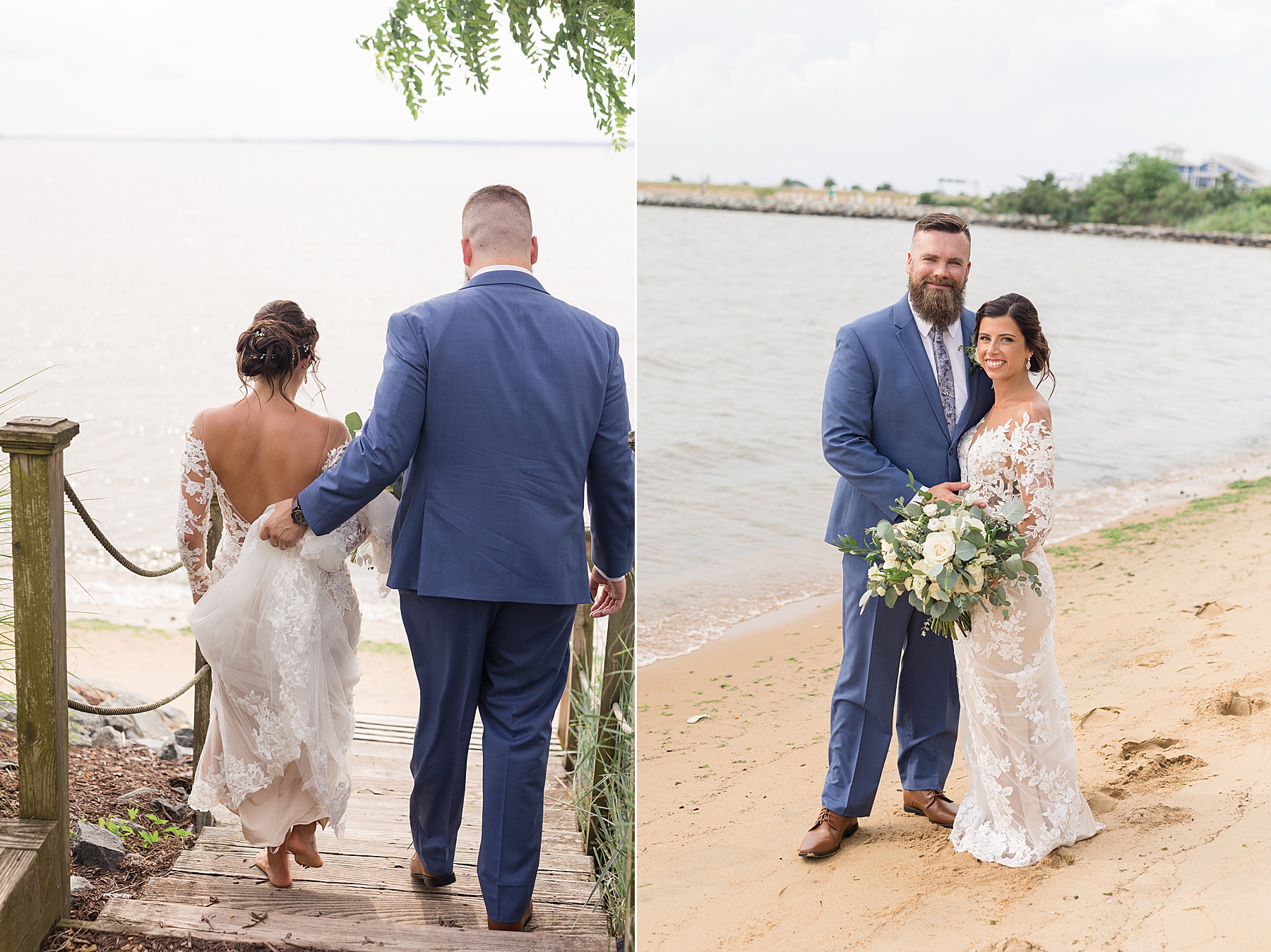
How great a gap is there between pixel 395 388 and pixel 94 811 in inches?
81.2

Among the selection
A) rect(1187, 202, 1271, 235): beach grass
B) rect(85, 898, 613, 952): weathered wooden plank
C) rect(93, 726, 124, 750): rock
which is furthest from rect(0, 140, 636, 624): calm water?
rect(1187, 202, 1271, 235): beach grass

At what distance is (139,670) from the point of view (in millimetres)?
8305

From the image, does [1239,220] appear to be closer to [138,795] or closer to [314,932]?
[138,795]

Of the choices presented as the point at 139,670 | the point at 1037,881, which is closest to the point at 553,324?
the point at 1037,881

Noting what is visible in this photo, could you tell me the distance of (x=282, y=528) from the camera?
3041mm

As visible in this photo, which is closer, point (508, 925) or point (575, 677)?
point (508, 925)

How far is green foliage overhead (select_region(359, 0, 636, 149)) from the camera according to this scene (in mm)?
5180

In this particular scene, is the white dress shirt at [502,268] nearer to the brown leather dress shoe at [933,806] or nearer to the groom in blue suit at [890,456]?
the groom in blue suit at [890,456]

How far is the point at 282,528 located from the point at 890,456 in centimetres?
193

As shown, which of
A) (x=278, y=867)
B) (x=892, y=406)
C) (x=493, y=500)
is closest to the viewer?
(x=493, y=500)

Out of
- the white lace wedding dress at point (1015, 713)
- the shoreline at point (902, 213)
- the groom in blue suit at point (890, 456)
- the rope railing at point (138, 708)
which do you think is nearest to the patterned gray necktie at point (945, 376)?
the groom in blue suit at point (890, 456)

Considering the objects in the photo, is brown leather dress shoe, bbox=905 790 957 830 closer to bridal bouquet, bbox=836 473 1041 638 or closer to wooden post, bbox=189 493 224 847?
bridal bouquet, bbox=836 473 1041 638

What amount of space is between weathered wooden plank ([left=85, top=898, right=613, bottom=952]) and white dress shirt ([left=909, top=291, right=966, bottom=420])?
79.0 inches

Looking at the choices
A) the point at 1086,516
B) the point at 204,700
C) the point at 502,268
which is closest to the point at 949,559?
the point at 502,268
